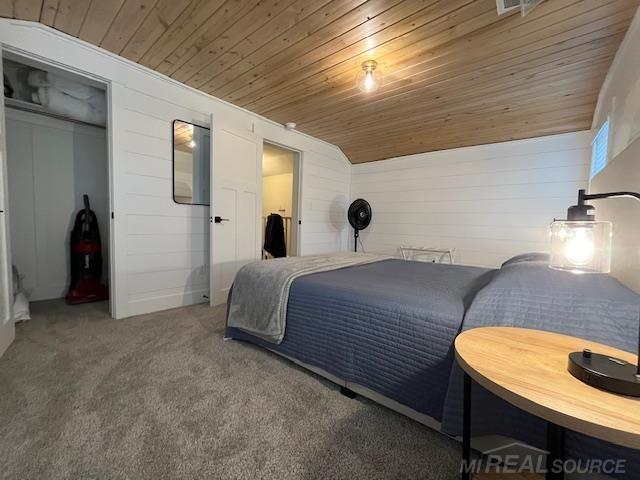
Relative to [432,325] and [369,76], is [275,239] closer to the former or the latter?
[369,76]

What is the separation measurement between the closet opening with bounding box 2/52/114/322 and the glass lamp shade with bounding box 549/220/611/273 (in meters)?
3.16

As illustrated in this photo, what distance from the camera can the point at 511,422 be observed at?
3.12 ft

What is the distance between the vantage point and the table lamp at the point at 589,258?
1.99 ft

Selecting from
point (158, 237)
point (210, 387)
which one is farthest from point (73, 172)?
point (210, 387)

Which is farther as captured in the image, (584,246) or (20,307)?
(20,307)

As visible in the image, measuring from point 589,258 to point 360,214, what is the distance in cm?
382

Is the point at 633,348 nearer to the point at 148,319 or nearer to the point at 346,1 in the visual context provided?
the point at 346,1

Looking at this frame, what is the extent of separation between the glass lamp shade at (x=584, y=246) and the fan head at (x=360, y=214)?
12.2 feet

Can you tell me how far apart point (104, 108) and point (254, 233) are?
6.90 feet

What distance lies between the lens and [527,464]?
93 centimetres

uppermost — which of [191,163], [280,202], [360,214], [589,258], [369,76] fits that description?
[369,76]

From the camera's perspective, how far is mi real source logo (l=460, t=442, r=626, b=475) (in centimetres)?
76

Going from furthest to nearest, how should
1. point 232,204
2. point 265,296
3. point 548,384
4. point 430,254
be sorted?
1. point 430,254
2. point 232,204
3. point 265,296
4. point 548,384

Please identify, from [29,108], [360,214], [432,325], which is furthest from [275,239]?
[432,325]
